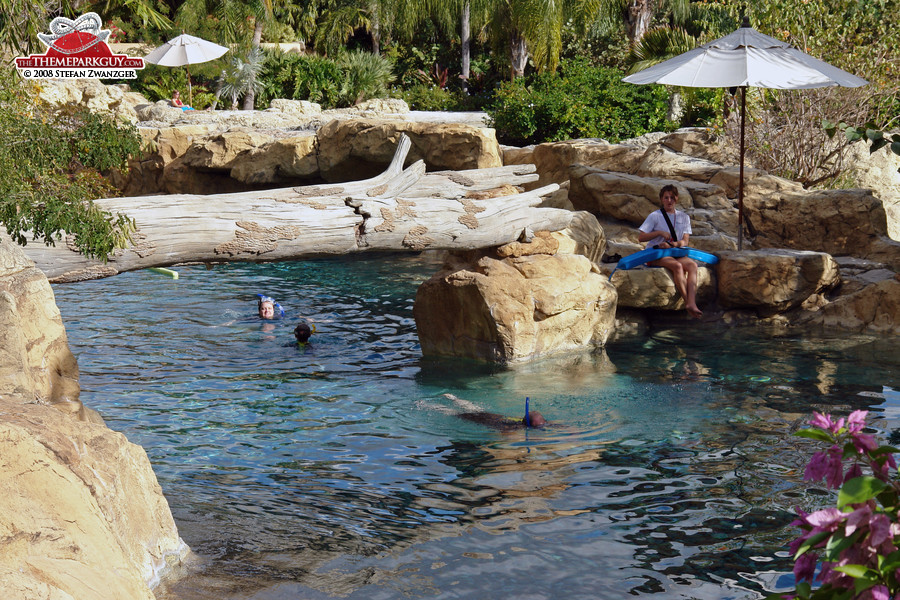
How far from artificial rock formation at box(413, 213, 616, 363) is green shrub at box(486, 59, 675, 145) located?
835 centimetres

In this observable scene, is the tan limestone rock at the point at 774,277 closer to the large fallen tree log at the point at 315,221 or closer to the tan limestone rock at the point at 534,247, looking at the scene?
the tan limestone rock at the point at 534,247

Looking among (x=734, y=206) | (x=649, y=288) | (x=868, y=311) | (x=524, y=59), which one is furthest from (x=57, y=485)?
(x=524, y=59)

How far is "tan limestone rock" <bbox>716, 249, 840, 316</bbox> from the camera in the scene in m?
10.5

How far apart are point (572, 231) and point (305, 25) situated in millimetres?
27047

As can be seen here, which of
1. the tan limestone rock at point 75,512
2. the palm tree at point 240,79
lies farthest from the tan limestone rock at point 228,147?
the tan limestone rock at point 75,512

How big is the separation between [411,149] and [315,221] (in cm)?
901

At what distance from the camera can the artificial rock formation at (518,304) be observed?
946cm

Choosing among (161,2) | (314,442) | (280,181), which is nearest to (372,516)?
(314,442)

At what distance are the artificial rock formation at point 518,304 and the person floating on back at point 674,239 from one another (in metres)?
0.87

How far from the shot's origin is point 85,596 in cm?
320

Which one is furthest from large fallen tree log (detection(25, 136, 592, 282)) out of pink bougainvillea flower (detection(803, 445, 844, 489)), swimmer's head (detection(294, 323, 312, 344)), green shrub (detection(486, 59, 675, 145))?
green shrub (detection(486, 59, 675, 145))

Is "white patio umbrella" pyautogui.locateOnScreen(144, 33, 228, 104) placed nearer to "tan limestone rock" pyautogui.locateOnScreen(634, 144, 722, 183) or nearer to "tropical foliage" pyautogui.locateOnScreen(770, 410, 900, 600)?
"tan limestone rock" pyautogui.locateOnScreen(634, 144, 722, 183)

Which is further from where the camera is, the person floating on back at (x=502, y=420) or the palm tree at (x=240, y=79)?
the palm tree at (x=240, y=79)

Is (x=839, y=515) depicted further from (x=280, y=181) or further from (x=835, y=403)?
(x=280, y=181)
